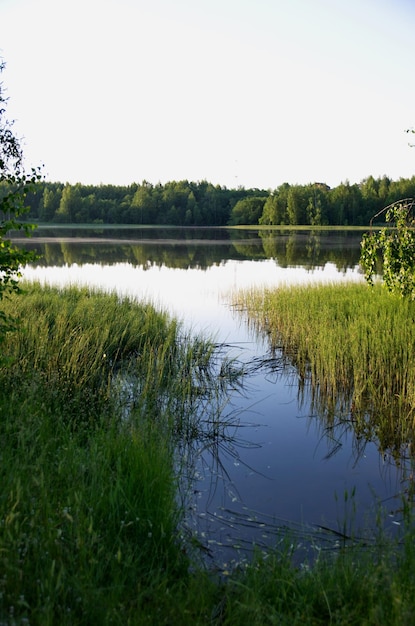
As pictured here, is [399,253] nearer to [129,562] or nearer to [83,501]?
[83,501]

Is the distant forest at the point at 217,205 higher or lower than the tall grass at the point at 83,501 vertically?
higher

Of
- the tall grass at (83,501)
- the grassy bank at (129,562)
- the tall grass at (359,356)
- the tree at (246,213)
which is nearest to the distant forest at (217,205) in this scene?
the tree at (246,213)

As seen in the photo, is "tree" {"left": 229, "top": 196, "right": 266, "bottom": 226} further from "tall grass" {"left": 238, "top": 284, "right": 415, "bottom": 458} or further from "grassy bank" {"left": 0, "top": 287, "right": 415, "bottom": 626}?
"grassy bank" {"left": 0, "top": 287, "right": 415, "bottom": 626}

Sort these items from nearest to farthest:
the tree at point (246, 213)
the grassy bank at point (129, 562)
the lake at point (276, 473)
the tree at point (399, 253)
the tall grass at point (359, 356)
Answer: the grassy bank at point (129, 562) < the lake at point (276, 473) < the tall grass at point (359, 356) < the tree at point (399, 253) < the tree at point (246, 213)

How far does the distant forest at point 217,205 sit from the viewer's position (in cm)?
10444

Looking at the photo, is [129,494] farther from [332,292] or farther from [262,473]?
[332,292]

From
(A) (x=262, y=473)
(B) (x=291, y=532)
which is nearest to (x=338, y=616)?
(B) (x=291, y=532)

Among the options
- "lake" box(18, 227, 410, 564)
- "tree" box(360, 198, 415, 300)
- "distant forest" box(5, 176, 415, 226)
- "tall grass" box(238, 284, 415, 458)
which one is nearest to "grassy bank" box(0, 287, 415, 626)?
"lake" box(18, 227, 410, 564)

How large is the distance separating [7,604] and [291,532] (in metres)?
2.36

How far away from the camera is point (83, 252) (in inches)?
1416

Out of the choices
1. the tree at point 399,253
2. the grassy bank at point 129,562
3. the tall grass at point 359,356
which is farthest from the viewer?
the tree at point 399,253

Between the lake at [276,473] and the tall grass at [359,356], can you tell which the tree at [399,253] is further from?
the lake at [276,473]

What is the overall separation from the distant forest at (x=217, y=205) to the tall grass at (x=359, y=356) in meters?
93.4

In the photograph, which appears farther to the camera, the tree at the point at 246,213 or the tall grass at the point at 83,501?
the tree at the point at 246,213
